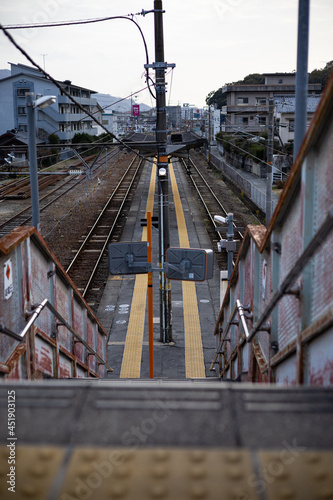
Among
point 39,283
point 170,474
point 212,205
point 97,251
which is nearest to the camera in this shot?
Answer: point 170,474

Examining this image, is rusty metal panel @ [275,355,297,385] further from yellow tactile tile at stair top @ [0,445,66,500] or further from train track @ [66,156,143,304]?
train track @ [66,156,143,304]

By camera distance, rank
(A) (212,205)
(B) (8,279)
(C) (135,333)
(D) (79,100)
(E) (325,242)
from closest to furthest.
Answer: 1. (E) (325,242)
2. (B) (8,279)
3. (C) (135,333)
4. (A) (212,205)
5. (D) (79,100)

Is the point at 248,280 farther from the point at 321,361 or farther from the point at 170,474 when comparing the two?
the point at 170,474

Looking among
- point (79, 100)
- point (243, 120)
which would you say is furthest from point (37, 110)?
point (243, 120)

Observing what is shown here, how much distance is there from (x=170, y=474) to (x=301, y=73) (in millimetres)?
4192

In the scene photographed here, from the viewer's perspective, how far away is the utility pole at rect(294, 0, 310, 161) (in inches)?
203

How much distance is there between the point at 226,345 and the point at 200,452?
6.68 meters

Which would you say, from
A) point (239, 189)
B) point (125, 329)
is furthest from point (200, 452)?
point (239, 189)

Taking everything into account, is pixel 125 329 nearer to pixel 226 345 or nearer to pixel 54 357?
pixel 226 345

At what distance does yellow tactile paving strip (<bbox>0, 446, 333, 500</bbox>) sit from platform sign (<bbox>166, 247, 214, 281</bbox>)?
697 cm

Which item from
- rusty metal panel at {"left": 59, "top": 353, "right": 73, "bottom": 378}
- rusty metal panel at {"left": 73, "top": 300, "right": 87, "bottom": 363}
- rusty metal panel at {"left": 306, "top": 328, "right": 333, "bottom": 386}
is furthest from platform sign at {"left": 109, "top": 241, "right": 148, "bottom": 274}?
rusty metal panel at {"left": 306, "top": 328, "right": 333, "bottom": 386}

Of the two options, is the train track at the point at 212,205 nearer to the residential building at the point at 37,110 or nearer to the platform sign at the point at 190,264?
the platform sign at the point at 190,264

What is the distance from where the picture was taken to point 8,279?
4.81 metres

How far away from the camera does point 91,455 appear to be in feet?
8.52
